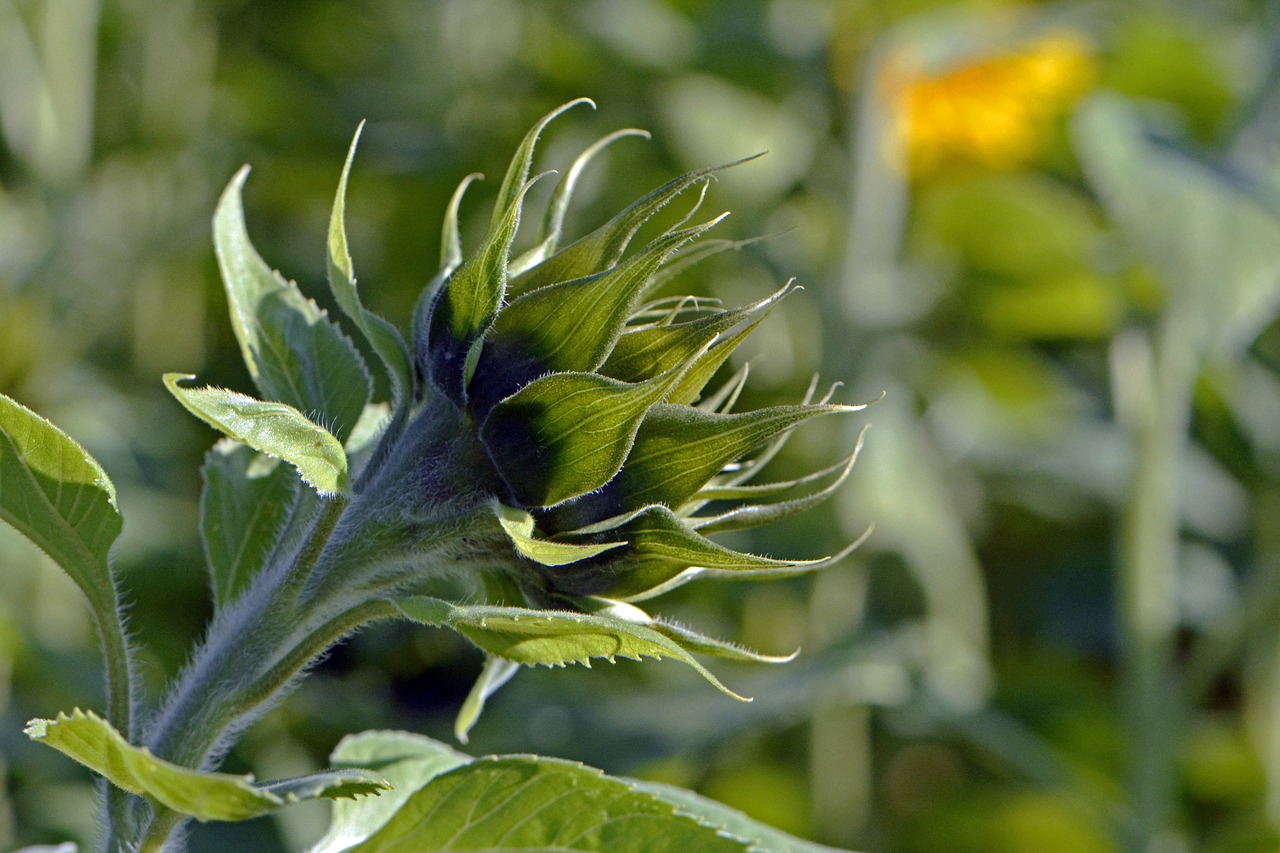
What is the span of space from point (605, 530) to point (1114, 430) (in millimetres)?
1562

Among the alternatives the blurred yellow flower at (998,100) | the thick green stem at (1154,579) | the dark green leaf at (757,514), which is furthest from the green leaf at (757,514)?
the blurred yellow flower at (998,100)

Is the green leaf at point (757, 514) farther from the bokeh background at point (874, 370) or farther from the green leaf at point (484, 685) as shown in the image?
the bokeh background at point (874, 370)

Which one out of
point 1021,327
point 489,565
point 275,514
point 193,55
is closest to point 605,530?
point 489,565

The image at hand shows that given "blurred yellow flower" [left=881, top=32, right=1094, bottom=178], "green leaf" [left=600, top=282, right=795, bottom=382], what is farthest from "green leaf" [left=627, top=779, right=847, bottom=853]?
"blurred yellow flower" [left=881, top=32, right=1094, bottom=178]

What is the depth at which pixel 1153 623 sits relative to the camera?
1.43 metres

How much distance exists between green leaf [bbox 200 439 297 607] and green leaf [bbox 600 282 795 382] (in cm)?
15

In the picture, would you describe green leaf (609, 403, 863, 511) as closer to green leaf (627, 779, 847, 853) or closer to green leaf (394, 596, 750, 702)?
green leaf (394, 596, 750, 702)

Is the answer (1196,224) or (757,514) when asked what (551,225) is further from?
(1196,224)

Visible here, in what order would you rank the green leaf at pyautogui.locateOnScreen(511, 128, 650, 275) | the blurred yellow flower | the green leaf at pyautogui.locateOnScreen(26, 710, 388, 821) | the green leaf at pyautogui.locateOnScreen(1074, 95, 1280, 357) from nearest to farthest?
the green leaf at pyautogui.locateOnScreen(26, 710, 388, 821), the green leaf at pyautogui.locateOnScreen(511, 128, 650, 275), the green leaf at pyautogui.locateOnScreen(1074, 95, 1280, 357), the blurred yellow flower

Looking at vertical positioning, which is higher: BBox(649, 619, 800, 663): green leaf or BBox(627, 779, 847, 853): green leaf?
BBox(649, 619, 800, 663): green leaf

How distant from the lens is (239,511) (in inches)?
22.7

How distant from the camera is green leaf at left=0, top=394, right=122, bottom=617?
469mm

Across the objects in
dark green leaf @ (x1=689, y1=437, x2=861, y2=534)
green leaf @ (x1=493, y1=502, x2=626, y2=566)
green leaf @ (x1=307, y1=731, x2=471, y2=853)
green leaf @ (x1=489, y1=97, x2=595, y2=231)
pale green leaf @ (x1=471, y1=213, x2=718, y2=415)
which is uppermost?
green leaf @ (x1=489, y1=97, x2=595, y2=231)

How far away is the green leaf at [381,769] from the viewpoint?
1.81ft
